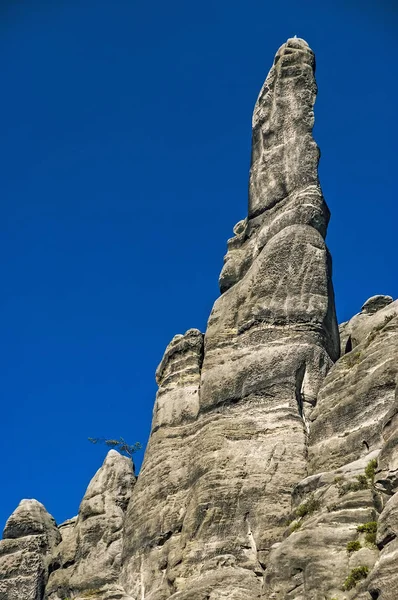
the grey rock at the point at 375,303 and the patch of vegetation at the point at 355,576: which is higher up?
the grey rock at the point at 375,303

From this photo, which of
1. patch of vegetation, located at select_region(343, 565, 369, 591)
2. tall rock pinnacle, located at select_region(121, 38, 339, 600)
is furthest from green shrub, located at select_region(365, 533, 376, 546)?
tall rock pinnacle, located at select_region(121, 38, 339, 600)

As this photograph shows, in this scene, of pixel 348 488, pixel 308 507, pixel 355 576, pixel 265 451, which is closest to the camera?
pixel 355 576

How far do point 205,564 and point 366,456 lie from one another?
762cm

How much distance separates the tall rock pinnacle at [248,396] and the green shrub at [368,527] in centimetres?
566

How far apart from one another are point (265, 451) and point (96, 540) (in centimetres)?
1207

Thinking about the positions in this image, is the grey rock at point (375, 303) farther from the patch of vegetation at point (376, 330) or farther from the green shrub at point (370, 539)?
the green shrub at point (370, 539)

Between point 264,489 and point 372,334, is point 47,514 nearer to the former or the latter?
point 264,489

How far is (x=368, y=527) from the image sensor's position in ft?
113

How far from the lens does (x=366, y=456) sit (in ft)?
125

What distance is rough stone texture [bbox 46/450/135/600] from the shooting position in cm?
4978

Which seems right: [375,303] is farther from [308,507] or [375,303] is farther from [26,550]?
[26,550]

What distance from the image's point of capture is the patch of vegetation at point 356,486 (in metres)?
36.0

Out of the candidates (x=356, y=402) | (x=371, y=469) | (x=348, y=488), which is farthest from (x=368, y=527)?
(x=356, y=402)

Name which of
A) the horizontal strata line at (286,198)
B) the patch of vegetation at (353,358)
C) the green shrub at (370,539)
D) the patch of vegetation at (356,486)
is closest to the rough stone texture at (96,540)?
the patch of vegetation at (353,358)
